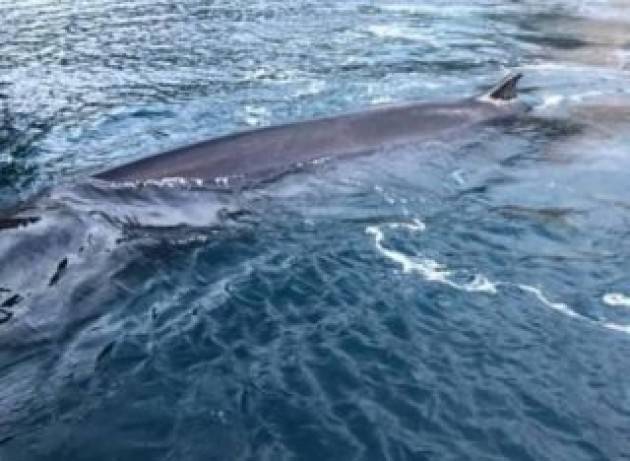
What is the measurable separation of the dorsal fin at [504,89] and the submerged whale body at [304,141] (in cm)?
55

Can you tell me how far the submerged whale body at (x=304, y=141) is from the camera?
50.3 ft

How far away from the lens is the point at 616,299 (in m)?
12.4

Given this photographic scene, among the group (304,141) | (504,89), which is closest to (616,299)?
(304,141)

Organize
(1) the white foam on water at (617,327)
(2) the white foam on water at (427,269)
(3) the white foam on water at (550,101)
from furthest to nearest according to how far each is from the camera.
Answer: (3) the white foam on water at (550,101) < (2) the white foam on water at (427,269) < (1) the white foam on water at (617,327)

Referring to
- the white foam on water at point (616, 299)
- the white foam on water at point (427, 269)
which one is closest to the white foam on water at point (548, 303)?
the white foam on water at point (427, 269)

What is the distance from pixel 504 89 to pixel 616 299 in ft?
34.6

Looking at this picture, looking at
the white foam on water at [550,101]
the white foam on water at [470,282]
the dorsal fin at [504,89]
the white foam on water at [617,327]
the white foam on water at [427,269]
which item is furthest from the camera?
the white foam on water at [550,101]

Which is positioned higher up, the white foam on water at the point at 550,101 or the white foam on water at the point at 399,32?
the white foam on water at the point at 550,101

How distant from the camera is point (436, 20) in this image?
116 ft

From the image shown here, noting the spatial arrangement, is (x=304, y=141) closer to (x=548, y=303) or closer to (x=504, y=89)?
(x=548, y=303)

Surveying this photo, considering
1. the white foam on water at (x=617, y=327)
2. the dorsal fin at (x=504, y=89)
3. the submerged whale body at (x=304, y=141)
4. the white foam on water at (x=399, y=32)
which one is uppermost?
the white foam on water at (x=617, y=327)

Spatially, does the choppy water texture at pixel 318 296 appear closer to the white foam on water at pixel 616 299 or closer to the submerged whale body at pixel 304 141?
the white foam on water at pixel 616 299

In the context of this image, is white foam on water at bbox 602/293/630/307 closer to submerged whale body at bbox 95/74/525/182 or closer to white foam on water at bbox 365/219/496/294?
white foam on water at bbox 365/219/496/294

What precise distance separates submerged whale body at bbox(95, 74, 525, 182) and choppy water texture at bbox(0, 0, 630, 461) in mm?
445
